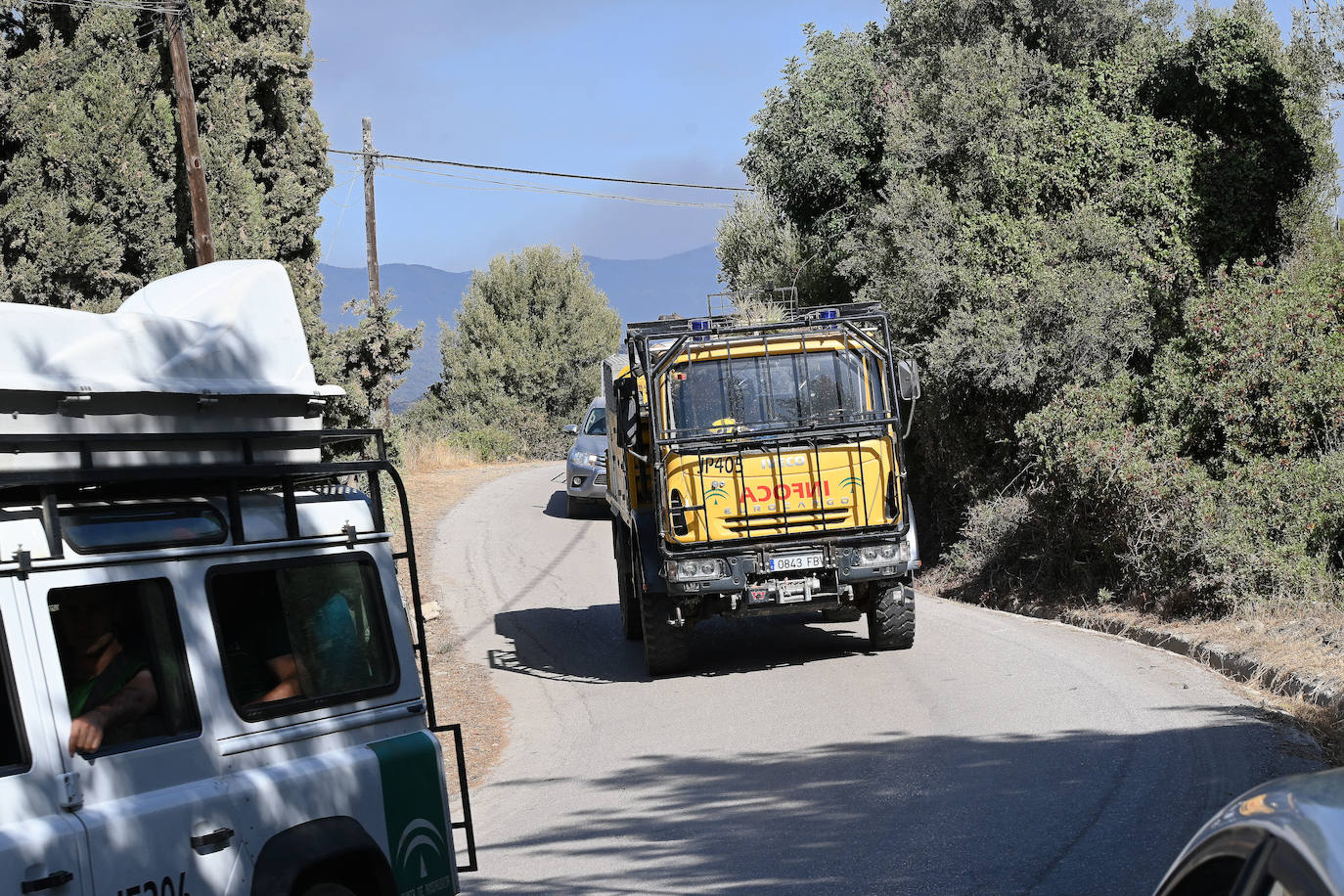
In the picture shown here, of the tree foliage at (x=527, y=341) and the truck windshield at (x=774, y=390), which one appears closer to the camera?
the truck windshield at (x=774, y=390)

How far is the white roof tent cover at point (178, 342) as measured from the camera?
4.34 metres

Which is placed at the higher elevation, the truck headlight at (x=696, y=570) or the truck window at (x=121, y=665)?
the truck window at (x=121, y=665)

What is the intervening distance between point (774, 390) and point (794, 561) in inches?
62.5

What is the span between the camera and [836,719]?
968 cm

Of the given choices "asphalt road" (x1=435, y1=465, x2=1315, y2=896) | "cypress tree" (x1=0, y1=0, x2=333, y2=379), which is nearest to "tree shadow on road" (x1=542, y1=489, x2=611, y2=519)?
"cypress tree" (x1=0, y1=0, x2=333, y2=379)

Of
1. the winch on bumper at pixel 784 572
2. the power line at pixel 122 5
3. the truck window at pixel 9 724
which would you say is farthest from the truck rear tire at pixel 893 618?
the power line at pixel 122 5

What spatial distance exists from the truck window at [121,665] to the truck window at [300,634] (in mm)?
200

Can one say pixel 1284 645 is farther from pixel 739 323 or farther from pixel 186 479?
pixel 186 479

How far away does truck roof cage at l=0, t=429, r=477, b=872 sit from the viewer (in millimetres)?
3973

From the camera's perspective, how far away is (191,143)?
1630 centimetres

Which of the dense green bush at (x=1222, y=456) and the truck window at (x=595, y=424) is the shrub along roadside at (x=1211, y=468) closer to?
the dense green bush at (x=1222, y=456)

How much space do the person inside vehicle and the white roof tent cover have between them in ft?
2.44

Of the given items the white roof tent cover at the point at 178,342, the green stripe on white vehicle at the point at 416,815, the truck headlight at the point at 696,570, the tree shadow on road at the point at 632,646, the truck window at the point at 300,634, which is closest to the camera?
the white roof tent cover at the point at 178,342

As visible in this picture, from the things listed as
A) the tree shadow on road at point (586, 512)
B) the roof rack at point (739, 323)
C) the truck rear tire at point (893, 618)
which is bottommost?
the tree shadow on road at point (586, 512)
